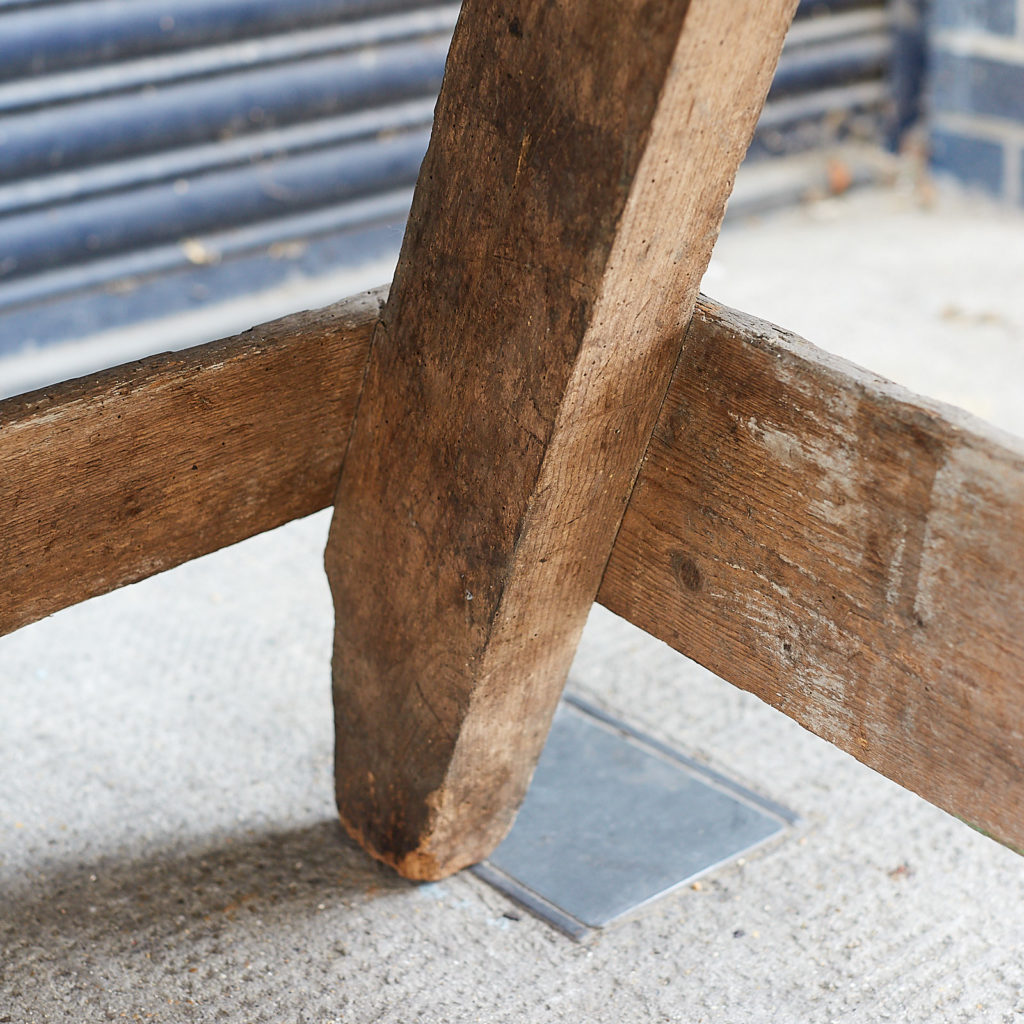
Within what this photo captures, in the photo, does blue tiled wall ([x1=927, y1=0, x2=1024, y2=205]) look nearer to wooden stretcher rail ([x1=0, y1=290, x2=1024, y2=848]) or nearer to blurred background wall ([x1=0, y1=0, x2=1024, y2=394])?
blurred background wall ([x1=0, y1=0, x2=1024, y2=394])

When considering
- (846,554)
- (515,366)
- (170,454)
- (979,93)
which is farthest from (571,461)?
(979,93)

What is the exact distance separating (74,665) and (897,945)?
1450mm

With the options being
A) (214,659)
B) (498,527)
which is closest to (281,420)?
(498,527)

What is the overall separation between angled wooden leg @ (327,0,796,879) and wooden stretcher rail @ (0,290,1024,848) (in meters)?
0.06

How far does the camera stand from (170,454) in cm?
138

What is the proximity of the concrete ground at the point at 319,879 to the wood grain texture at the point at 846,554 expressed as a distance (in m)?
0.49

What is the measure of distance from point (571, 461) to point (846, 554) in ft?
0.94

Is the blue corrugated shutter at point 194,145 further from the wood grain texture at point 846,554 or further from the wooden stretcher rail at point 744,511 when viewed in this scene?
the wood grain texture at point 846,554

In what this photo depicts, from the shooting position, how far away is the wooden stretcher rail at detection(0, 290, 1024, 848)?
1.13m

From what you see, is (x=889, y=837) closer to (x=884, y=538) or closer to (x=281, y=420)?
(x=884, y=538)

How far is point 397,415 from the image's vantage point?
4.69 ft

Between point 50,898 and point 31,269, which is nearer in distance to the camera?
point 50,898

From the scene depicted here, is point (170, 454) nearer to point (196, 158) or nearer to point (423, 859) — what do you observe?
point (423, 859)

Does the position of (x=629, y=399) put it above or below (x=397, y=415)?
above
